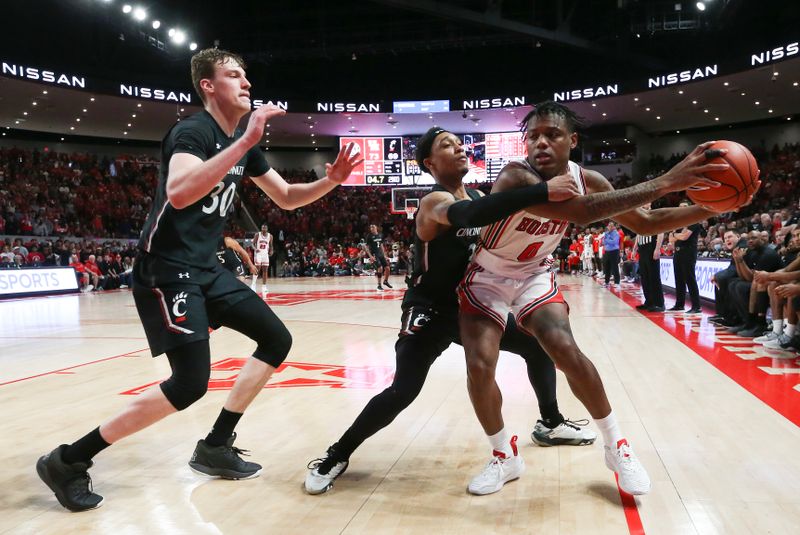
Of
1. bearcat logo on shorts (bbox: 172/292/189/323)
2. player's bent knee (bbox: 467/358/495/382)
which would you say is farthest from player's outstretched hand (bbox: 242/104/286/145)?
player's bent knee (bbox: 467/358/495/382)

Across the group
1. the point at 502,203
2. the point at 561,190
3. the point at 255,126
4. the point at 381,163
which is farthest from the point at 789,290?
the point at 381,163

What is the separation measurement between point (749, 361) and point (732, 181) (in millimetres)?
4116

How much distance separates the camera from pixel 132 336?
330 inches

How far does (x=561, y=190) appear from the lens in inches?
92.7

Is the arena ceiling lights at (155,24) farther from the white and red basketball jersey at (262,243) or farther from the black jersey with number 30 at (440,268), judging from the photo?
the black jersey with number 30 at (440,268)

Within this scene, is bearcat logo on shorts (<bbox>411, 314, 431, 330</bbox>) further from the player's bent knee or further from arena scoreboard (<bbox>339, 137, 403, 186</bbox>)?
arena scoreboard (<bbox>339, 137, 403, 186</bbox>)

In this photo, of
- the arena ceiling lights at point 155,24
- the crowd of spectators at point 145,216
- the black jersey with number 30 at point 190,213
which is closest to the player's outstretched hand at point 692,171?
the black jersey with number 30 at point 190,213

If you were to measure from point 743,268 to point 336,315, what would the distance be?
19.3 feet

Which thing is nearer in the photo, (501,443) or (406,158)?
(501,443)

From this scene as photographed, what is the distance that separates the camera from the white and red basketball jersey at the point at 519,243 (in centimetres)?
290

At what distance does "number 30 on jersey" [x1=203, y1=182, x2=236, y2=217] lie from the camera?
284cm

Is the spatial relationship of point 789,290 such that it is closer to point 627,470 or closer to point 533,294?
point 533,294

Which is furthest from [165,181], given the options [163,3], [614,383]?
[163,3]

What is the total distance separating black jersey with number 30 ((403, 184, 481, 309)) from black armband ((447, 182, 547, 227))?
0.68 m
